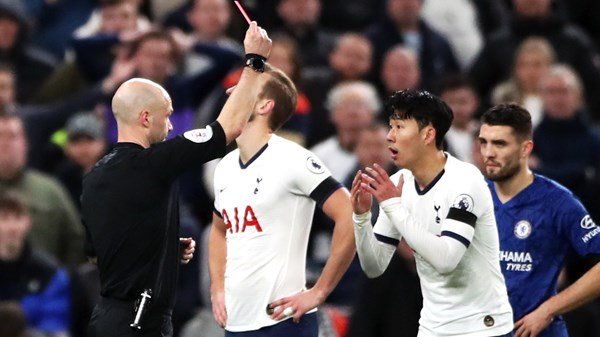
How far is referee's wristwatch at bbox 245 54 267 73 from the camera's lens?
723 centimetres

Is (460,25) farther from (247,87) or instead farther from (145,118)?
(145,118)

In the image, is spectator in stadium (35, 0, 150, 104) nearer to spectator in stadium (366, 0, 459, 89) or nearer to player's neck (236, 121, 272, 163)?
spectator in stadium (366, 0, 459, 89)

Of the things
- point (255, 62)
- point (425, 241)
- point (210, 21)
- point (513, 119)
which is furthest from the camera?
point (210, 21)

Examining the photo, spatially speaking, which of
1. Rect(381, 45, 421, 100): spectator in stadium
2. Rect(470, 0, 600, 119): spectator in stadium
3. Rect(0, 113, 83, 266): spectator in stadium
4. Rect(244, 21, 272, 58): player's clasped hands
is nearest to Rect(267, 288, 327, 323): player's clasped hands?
Rect(244, 21, 272, 58): player's clasped hands

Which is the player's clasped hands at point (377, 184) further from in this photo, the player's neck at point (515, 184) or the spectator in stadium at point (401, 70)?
the spectator in stadium at point (401, 70)

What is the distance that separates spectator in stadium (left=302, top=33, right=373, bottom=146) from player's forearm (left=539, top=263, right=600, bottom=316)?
17.2 feet

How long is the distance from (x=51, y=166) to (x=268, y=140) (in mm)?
5319

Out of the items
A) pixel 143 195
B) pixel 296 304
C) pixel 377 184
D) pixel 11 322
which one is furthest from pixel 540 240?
pixel 11 322

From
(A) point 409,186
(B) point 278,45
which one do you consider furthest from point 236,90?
(B) point 278,45

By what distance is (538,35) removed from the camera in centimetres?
1335

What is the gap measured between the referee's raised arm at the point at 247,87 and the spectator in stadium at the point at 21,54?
20.4 feet

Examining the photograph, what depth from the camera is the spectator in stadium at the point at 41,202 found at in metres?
11.5

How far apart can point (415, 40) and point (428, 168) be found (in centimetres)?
641

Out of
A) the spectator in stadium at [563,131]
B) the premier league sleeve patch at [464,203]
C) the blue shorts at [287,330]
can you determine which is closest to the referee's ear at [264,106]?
the blue shorts at [287,330]
